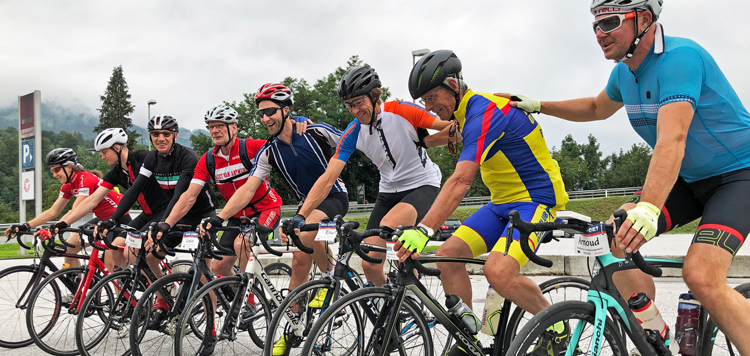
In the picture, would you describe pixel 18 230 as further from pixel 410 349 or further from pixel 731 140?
pixel 731 140

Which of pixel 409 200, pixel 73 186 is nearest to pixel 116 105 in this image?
pixel 73 186

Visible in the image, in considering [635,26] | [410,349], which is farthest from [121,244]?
[635,26]

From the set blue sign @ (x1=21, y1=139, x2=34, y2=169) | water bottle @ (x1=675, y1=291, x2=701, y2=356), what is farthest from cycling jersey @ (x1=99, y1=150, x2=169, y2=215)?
blue sign @ (x1=21, y1=139, x2=34, y2=169)

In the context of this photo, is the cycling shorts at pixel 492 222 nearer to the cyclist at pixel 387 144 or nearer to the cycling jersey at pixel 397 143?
the cyclist at pixel 387 144

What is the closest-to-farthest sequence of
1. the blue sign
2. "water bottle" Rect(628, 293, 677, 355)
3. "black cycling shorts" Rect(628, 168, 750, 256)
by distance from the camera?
"black cycling shorts" Rect(628, 168, 750, 256), "water bottle" Rect(628, 293, 677, 355), the blue sign

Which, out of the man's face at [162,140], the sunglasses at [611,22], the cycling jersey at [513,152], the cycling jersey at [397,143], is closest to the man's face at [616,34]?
the sunglasses at [611,22]

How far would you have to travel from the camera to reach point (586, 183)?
7438 centimetres

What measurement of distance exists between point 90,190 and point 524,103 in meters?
5.40

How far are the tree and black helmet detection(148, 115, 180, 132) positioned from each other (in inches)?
2668

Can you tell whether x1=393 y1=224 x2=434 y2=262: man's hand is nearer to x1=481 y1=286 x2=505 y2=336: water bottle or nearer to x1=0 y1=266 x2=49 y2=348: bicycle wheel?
x1=481 y1=286 x2=505 y2=336: water bottle

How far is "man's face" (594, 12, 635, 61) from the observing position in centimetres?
263

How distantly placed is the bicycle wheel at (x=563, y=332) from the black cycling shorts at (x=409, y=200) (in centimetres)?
183

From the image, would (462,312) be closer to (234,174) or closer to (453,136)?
(453,136)

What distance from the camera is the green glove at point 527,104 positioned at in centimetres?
347
